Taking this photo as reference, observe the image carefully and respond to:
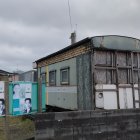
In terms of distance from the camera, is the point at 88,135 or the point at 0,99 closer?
the point at 0,99

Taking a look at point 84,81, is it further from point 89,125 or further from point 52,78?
point 52,78

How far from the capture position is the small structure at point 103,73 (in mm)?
9422

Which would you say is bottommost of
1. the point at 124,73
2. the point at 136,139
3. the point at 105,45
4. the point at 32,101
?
the point at 136,139

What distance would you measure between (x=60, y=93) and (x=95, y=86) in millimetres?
2967

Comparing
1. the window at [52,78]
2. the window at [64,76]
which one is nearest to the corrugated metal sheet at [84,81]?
the window at [64,76]

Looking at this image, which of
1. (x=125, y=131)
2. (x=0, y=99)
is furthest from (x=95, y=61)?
(x=0, y=99)

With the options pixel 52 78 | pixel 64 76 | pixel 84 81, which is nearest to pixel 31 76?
pixel 52 78

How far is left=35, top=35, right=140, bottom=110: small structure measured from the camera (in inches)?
371

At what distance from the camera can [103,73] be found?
31.6 feet

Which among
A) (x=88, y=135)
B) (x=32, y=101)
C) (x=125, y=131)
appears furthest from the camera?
(x=125, y=131)

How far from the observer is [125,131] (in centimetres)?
739

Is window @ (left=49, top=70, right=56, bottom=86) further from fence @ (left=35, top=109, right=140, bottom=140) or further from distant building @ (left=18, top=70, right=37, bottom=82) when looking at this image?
fence @ (left=35, top=109, right=140, bottom=140)

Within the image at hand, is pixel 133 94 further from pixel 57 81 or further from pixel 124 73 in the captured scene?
pixel 57 81

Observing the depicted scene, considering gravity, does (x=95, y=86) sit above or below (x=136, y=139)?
above
